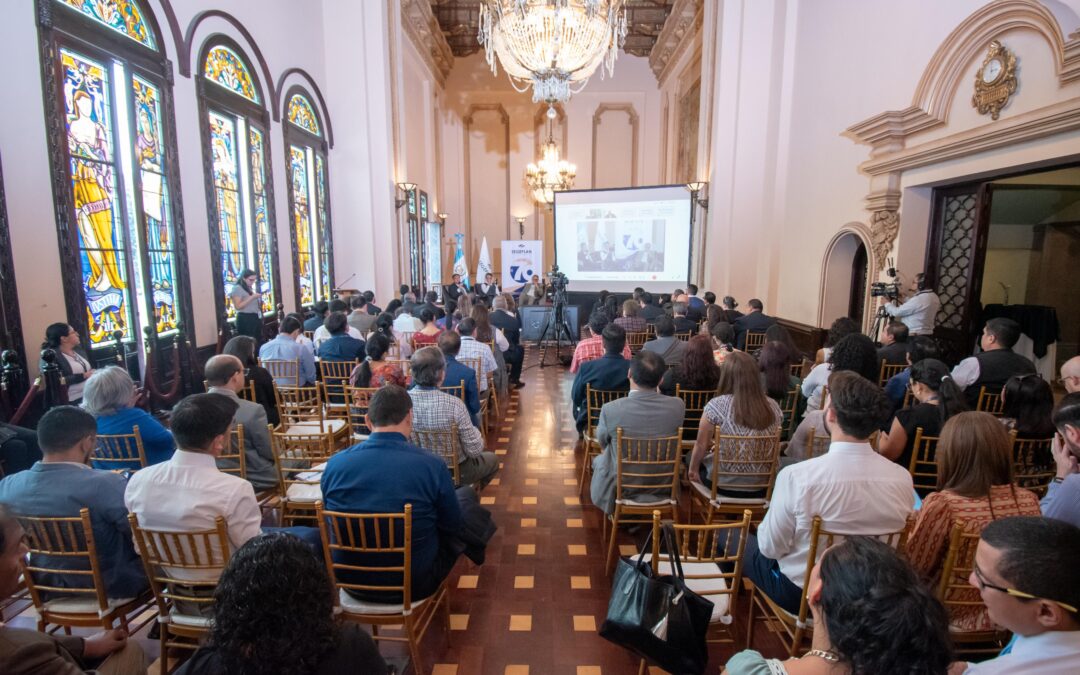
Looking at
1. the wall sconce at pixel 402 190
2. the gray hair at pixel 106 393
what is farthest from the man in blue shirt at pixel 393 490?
the wall sconce at pixel 402 190

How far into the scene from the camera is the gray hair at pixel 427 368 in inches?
110

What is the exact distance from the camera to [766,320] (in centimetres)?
571

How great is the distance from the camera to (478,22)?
11188 mm

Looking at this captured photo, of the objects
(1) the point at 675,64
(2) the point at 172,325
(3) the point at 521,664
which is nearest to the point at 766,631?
(3) the point at 521,664

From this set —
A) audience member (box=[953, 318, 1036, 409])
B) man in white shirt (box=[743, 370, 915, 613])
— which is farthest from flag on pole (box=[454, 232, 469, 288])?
man in white shirt (box=[743, 370, 915, 613])

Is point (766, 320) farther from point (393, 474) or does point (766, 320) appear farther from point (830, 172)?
point (393, 474)

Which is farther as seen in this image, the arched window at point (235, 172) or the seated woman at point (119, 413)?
the arched window at point (235, 172)

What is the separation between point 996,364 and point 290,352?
5.21 m

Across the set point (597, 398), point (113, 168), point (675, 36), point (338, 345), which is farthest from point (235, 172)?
point (675, 36)

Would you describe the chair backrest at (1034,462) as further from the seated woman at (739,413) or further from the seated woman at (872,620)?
the seated woman at (872,620)

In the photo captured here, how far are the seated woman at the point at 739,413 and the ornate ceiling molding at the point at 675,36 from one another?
9.99 meters

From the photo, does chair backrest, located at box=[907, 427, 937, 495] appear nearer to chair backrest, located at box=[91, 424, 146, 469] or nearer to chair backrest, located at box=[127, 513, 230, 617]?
chair backrest, located at box=[127, 513, 230, 617]

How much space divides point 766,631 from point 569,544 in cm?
109

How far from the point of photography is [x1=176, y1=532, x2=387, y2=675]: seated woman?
0.88 metres
